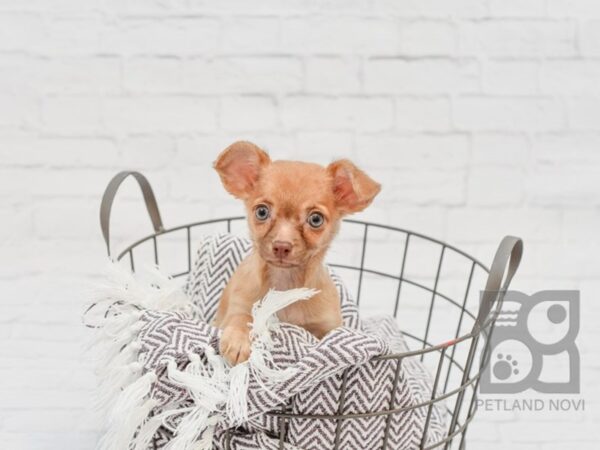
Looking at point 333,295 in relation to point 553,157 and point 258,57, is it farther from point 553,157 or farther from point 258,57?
point 553,157

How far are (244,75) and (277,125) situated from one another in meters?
0.12

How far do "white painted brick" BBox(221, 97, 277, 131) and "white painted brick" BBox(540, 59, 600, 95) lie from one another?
0.56 metres

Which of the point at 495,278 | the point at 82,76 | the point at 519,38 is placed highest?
the point at 519,38

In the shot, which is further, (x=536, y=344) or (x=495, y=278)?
(x=536, y=344)

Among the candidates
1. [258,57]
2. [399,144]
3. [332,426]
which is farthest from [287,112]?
[332,426]

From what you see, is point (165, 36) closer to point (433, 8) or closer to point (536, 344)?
point (433, 8)

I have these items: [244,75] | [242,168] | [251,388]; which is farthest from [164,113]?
[251,388]

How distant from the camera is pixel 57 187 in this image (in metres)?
1.52

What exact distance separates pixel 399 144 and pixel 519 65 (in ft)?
0.94

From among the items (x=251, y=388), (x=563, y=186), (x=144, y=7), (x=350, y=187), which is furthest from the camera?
(x=563, y=186)

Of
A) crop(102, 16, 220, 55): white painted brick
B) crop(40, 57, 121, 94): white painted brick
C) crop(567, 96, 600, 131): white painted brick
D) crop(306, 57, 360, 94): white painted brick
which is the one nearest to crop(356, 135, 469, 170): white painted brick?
crop(306, 57, 360, 94): white painted brick

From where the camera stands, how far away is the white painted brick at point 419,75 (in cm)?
148

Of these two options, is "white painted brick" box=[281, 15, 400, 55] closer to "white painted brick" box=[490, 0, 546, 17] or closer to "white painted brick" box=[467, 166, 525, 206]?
"white painted brick" box=[490, 0, 546, 17]

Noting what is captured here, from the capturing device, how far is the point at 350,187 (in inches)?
37.1
